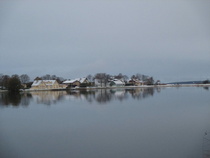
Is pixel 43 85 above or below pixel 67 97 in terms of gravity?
above

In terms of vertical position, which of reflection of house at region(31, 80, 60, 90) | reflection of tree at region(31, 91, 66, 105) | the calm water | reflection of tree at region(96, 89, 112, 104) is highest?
reflection of house at region(31, 80, 60, 90)

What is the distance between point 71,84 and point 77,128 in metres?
83.9

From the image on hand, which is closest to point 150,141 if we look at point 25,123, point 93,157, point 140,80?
point 93,157

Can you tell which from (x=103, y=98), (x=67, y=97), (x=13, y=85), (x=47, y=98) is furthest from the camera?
(x=13, y=85)

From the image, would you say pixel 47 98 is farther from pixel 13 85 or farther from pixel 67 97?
pixel 13 85

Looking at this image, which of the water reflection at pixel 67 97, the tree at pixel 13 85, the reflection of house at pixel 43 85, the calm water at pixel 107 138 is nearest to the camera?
the calm water at pixel 107 138

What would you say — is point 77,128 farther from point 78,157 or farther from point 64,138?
point 78,157

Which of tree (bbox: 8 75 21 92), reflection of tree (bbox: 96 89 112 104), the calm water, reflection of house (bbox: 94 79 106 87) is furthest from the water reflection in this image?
reflection of house (bbox: 94 79 106 87)

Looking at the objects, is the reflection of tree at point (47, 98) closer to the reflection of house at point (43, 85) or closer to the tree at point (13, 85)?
the tree at point (13, 85)

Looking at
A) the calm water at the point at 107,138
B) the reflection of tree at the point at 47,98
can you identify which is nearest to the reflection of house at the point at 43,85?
the reflection of tree at the point at 47,98

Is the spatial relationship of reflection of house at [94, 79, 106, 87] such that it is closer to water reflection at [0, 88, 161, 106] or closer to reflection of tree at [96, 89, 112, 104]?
water reflection at [0, 88, 161, 106]

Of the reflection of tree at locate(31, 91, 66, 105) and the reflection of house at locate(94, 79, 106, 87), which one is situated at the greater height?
the reflection of house at locate(94, 79, 106, 87)

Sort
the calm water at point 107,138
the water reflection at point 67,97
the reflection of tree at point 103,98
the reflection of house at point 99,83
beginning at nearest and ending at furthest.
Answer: the calm water at point 107,138 < the reflection of tree at point 103,98 < the water reflection at point 67,97 < the reflection of house at point 99,83

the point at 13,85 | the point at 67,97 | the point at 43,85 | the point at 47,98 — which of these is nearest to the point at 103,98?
the point at 67,97
